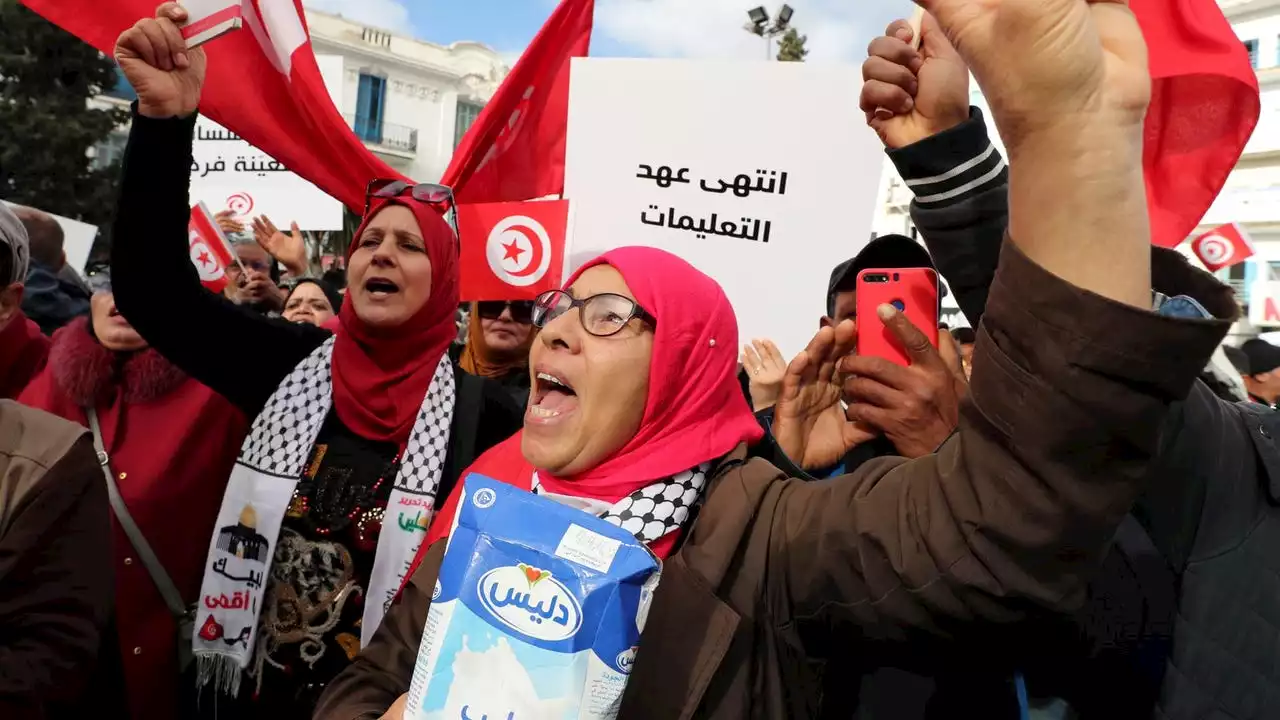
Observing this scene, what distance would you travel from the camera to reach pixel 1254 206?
26312 mm

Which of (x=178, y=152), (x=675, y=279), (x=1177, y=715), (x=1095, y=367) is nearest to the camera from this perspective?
(x=1095, y=367)

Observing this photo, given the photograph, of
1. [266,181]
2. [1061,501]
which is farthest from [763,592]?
[266,181]

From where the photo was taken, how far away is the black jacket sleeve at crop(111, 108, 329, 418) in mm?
2258

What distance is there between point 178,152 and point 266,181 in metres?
3.58

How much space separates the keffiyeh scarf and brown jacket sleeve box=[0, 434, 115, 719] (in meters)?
0.53

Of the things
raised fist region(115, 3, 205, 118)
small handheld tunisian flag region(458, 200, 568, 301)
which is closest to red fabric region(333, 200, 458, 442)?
raised fist region(115, 3, 205, 118)

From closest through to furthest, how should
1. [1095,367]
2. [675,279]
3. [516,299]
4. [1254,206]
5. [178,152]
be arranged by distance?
1. [1095,367]
2. [675,279]
3. [178,152]
4. [516,299]
5. [1254,206]

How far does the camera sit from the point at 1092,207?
933 millimetres

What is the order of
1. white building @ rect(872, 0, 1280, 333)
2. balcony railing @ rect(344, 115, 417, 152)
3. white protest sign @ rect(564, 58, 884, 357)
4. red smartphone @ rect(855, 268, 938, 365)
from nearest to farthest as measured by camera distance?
red smartphone @ rect(855, 268, 938, 365)
white protest sign @ rect(564, 58, 884, 357)
white building @ rect(872, 0, 1280, 333)
balcony railing @ rect(344, 115, 417, 152)

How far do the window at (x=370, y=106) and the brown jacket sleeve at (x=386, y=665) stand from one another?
35.8 metres

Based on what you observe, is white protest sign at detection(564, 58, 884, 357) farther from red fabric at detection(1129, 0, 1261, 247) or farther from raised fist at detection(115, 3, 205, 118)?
raised fist at detection(115, 3, 205, 118)

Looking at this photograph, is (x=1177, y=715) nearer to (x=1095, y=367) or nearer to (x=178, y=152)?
(x=1095, y=367)

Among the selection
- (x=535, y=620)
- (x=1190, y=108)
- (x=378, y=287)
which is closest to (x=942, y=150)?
(x=535, y=620)

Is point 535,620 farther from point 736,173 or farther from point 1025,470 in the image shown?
point 736,173
